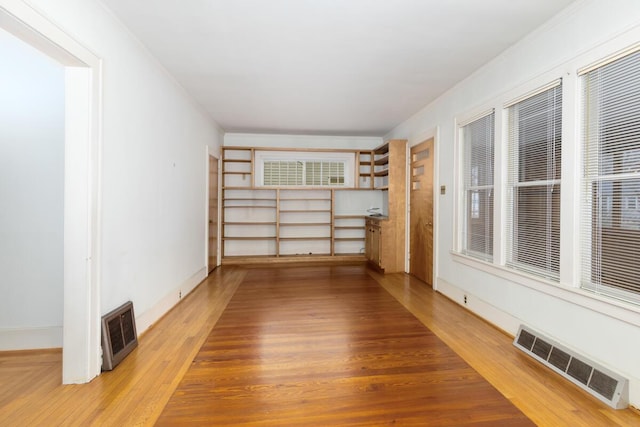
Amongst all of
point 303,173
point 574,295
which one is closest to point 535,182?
point 574,295

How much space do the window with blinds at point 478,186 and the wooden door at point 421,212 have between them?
0.81 metres

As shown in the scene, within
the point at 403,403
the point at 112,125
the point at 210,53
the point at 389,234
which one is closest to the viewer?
the point at 403,403

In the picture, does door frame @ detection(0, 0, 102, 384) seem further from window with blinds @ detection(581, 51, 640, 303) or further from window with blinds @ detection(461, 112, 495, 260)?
window with blinds @ detection(461, 112, 495, 260)

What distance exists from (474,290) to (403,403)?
2045 mm

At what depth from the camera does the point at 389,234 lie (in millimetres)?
5469

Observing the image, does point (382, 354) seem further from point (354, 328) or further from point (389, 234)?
point (389, 234)

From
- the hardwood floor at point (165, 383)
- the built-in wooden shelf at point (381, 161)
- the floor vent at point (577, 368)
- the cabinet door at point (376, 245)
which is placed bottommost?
the hardwood floor at point (165, 383)

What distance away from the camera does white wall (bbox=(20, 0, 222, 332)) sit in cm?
232

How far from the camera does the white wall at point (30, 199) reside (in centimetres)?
251

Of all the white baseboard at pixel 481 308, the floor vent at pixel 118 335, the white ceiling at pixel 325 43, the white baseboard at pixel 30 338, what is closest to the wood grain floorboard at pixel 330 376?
the floor vent at pixel 118 335

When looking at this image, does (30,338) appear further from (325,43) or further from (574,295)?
(574,295)

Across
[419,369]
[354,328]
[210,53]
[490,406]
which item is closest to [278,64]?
[210,53]

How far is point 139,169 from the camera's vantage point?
2893 millimetres

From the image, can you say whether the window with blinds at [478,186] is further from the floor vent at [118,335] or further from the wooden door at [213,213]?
the wooden door at [213,213]
